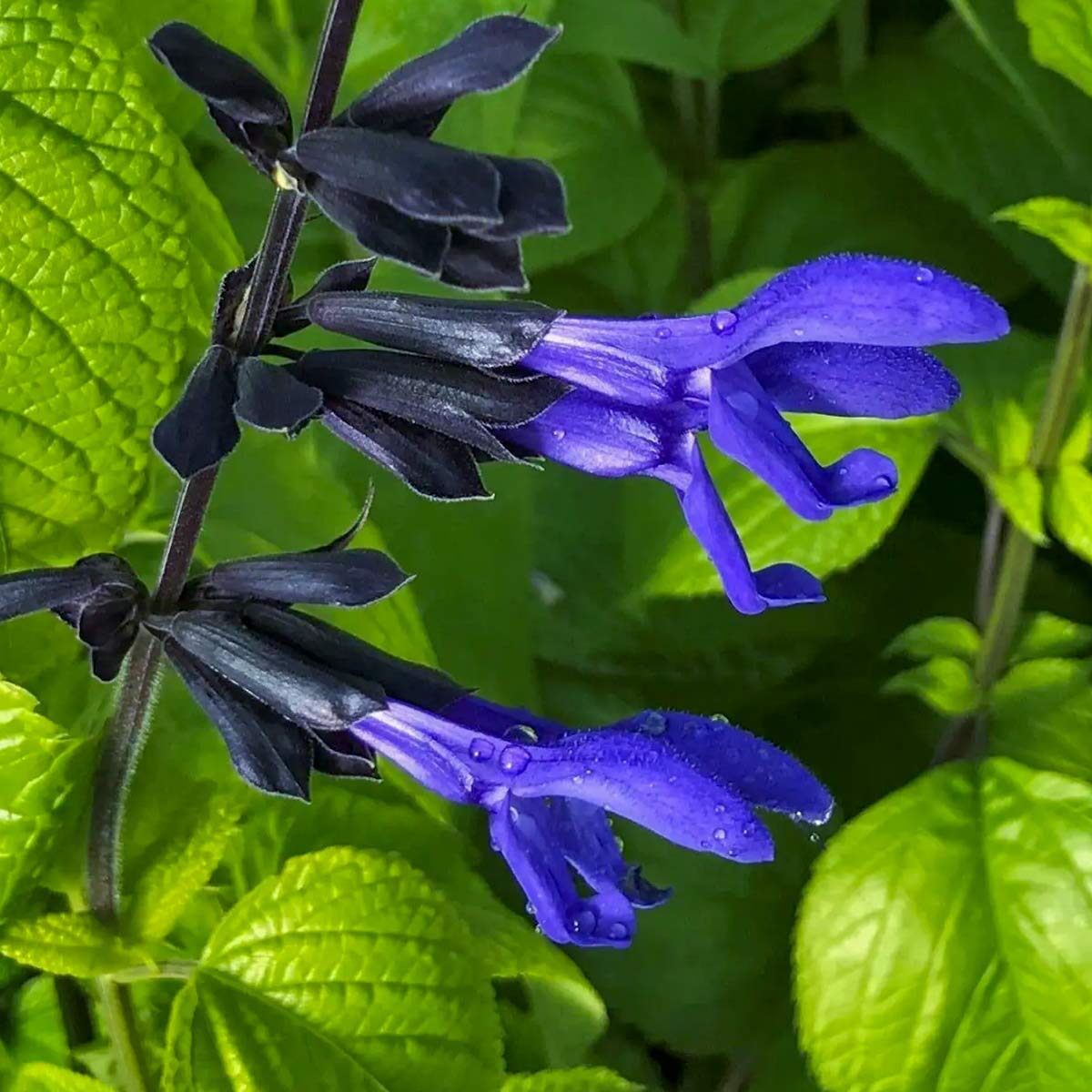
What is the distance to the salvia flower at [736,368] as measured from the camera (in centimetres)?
41

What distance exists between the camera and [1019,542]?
86cm

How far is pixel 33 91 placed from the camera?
0.50m

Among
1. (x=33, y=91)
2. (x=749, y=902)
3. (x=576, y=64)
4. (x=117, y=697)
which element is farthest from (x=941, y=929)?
(x=576, y=64)

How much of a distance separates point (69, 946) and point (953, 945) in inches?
19.5

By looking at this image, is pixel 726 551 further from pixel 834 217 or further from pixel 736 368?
pixel 834 217

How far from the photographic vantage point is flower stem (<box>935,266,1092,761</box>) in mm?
792

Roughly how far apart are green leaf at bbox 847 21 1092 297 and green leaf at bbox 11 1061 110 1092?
86 centimetres

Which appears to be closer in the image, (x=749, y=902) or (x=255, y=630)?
(x=255, y=630)

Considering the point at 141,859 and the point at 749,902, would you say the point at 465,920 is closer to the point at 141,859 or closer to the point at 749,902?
the point at 141,859

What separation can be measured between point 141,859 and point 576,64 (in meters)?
0.80

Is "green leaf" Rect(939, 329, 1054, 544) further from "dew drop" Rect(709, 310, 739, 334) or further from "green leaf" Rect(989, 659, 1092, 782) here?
"dew drop" Rect(709, 310, 739, 334)

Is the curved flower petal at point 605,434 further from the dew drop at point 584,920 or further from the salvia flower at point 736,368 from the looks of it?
the dew drop at point 584,920

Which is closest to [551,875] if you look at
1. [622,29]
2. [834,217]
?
[622,29]

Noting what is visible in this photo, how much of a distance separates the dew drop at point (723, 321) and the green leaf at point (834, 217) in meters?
0.69
